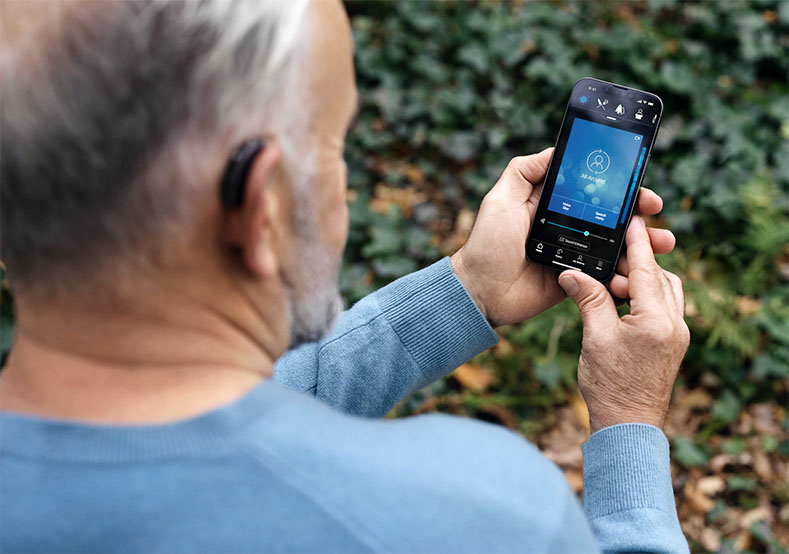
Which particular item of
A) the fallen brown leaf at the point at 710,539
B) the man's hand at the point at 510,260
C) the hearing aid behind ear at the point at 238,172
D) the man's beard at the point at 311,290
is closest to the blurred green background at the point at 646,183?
the fallen brown leaf at the point at 710,539

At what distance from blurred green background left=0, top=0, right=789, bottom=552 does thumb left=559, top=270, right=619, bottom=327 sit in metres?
1.20

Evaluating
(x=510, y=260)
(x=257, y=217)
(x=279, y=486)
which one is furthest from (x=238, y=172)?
(x=510, y=260)

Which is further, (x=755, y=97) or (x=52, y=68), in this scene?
(x=755, y=97)

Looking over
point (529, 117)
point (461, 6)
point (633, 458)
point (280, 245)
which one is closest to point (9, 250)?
point (280, 245)

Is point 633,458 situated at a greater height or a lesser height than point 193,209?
lesser

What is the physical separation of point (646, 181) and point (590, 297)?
2042 mm

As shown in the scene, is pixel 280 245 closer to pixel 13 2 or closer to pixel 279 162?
pixel 279 162

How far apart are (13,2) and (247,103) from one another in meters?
0.33

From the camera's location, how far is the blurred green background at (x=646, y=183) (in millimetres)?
2957

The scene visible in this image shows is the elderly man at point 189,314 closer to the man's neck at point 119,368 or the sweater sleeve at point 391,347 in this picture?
the man's neck at point 119,368

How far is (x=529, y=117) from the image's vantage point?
3824 millimetres

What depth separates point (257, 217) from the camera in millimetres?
918

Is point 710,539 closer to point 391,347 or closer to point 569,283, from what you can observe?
point 569,283

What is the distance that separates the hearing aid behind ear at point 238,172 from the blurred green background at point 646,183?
7.09ft
